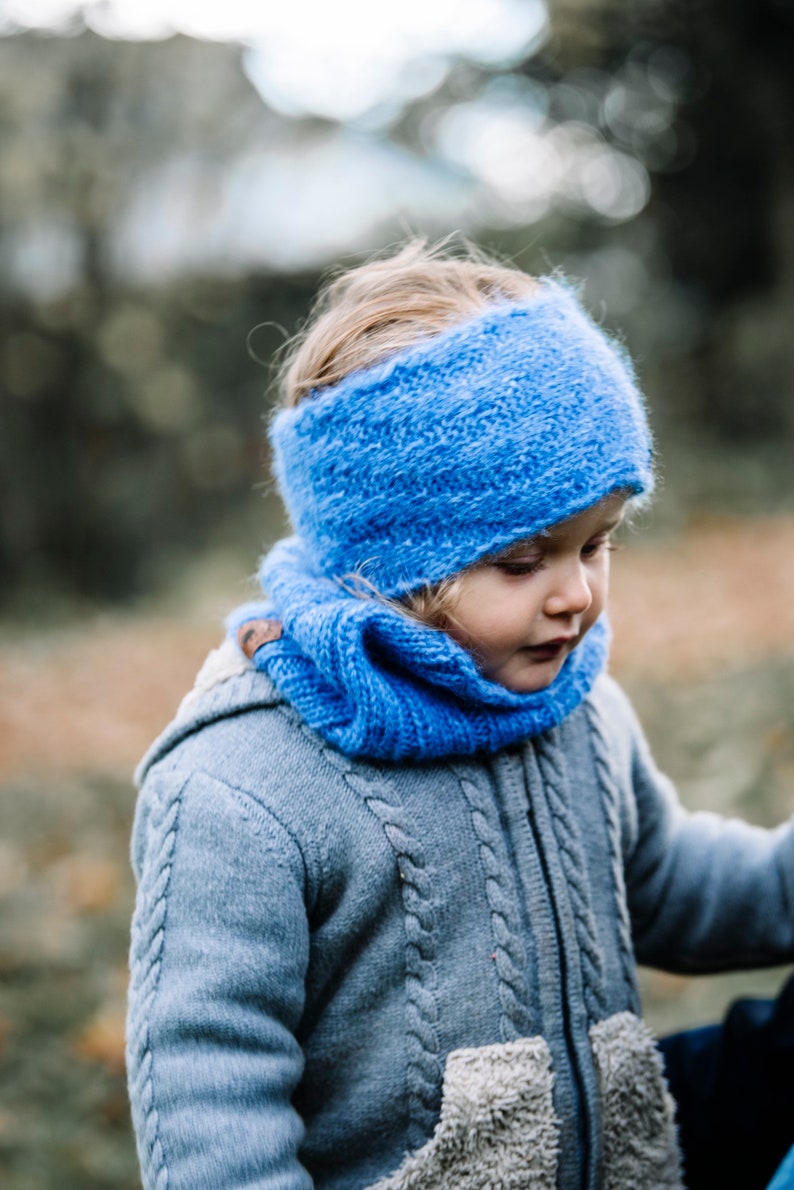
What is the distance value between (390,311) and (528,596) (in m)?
0.42

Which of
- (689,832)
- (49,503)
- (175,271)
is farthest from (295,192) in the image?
(689,832)

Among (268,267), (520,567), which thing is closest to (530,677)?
(520,567)

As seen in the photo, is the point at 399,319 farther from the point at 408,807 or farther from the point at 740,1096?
the point at 740,1096

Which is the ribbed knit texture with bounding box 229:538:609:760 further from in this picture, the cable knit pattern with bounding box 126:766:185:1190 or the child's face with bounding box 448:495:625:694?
the cable knit pattern with bounding box 126:766:185:1190

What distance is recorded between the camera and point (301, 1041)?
57.1 inches

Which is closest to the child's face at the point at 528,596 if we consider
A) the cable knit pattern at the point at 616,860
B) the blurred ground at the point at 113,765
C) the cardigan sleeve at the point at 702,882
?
the cable knit pattern at the point at 616,860

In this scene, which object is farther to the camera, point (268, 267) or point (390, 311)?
point (268, 267)

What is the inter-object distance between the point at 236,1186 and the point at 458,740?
0.57 m

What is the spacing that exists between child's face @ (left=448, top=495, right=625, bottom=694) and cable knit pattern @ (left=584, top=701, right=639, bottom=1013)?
0.96 feet

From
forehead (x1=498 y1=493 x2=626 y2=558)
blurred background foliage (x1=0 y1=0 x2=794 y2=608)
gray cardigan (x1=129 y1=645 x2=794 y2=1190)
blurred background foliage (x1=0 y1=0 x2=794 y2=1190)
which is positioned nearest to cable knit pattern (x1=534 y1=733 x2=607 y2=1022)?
gray cardigan (x1=129 y1=645 x2=794 y2=1190)

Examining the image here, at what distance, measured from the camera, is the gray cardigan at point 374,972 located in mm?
1291

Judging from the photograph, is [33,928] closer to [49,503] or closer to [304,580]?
[304,580]

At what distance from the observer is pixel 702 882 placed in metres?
1.80

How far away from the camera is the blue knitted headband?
1.34 meters
